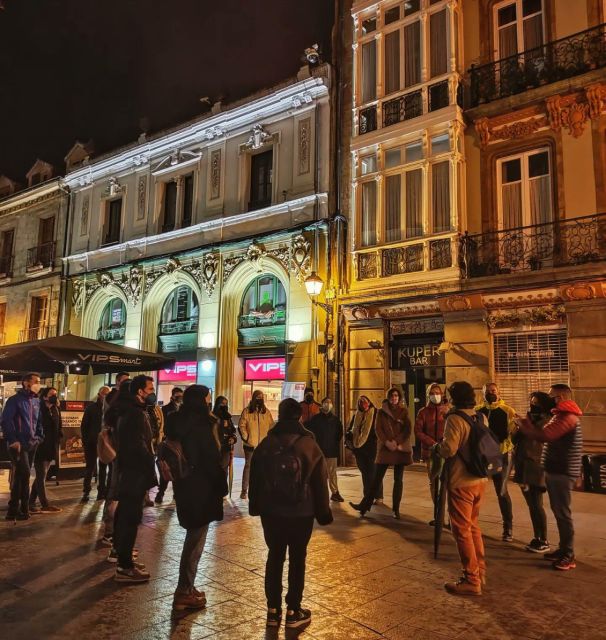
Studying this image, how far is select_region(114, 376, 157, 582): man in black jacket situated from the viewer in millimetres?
5352

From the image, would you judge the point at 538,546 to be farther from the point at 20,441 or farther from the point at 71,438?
the point at 71,438

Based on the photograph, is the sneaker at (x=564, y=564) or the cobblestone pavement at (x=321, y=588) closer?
the cobblestone pavement at (x=321, y=588)

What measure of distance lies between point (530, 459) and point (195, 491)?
13.2ft

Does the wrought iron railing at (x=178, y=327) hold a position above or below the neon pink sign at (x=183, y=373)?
above

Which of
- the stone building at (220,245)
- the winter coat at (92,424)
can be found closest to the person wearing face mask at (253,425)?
the winter coat at (92,424)

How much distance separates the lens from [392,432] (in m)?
8.80

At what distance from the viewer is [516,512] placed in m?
8.91

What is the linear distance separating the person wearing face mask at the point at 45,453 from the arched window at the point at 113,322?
12014 millimetres

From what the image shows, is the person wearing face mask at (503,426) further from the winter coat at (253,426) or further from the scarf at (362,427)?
the winter coat at (253,426)

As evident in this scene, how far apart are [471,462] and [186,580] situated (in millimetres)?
2652

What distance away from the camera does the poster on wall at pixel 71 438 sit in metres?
11.2

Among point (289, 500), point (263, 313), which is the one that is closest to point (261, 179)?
point (263, 313)

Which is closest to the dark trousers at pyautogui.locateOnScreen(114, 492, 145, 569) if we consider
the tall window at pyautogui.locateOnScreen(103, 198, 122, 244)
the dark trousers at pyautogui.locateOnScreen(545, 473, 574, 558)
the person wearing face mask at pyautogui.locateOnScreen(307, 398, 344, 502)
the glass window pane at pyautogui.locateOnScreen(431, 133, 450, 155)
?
the dark trousers at pyautogui.locateOnScreen(545, 473, 574, 558)

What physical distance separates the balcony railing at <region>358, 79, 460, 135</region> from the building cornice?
1.89m
